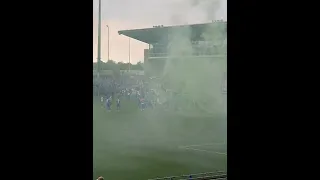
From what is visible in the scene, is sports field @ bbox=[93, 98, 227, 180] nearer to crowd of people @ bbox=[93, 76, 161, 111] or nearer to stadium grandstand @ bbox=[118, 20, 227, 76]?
crowd of people @ bbox=[93, 76, 161, 111]

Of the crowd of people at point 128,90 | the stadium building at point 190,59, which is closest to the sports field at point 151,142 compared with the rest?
the crowd of people at point 128,90

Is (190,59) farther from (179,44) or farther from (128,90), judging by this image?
(128,90)

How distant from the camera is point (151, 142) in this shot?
Answer: 320 inches

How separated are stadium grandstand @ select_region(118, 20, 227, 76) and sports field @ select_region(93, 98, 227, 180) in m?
1.12

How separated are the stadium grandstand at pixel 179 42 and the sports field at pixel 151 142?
3.69 ft

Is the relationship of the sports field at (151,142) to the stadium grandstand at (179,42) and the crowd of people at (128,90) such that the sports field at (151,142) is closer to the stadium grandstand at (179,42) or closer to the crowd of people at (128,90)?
the crowd of people at (128,90)

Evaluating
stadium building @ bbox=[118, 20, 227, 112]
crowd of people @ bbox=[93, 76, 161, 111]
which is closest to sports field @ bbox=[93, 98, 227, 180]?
crowd of people @ bbox=[93, 76, 161, 111]

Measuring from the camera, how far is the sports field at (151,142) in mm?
7514

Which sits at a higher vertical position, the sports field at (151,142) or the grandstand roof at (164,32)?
the grandstand roof at (164,32)

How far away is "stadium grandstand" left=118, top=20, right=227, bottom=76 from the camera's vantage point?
23.7 feet

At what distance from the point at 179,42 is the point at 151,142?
8.83 feet
